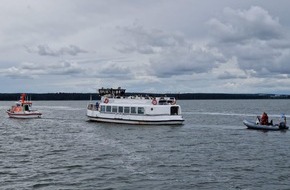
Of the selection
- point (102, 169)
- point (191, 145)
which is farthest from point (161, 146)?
point (102, 169)

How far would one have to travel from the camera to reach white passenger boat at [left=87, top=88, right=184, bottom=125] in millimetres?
78688

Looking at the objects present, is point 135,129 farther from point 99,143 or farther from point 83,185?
point 83,185

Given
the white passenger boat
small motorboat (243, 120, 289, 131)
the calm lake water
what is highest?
the white passenger boat

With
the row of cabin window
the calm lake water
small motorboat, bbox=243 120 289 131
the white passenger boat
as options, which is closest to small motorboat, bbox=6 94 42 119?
the white passenger boat

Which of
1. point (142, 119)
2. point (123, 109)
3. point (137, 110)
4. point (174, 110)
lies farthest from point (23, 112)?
point (174, 110)

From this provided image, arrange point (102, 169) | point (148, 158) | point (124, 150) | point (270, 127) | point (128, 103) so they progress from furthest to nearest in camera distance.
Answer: point (128, 103), point (270, 127), point (124, 150), point (148, 158), point (102, 169)

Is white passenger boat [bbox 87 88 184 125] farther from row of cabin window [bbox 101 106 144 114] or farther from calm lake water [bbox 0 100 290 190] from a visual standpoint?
calm lake water [bbox 0 100 290 190]

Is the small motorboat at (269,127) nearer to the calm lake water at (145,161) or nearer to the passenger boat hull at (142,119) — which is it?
the calm lake water at (145,161)

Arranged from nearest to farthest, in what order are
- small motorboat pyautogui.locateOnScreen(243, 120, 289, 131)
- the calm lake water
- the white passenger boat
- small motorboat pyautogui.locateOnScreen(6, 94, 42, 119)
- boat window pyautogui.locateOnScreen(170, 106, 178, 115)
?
1. the calm lake water
2. small motorboat pyautogui.locateOnScreen(243, 120, 289, 131)
3. the white passenger boat
4. boat window pyautogui.locateOnScreen(170, 106, 178, 115)
5. small motorboat pyautogui.locateOnScreen(6, 94, 42, 119)

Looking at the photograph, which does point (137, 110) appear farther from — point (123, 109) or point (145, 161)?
point (145, 161)

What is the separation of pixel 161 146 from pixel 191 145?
356 centimetres

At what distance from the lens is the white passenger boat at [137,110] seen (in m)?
78.7

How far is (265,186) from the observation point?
3117cm

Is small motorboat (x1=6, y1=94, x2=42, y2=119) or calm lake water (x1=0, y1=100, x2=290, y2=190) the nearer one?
calm lake water (x1=0, y1=100, x2=290, y2=190)
